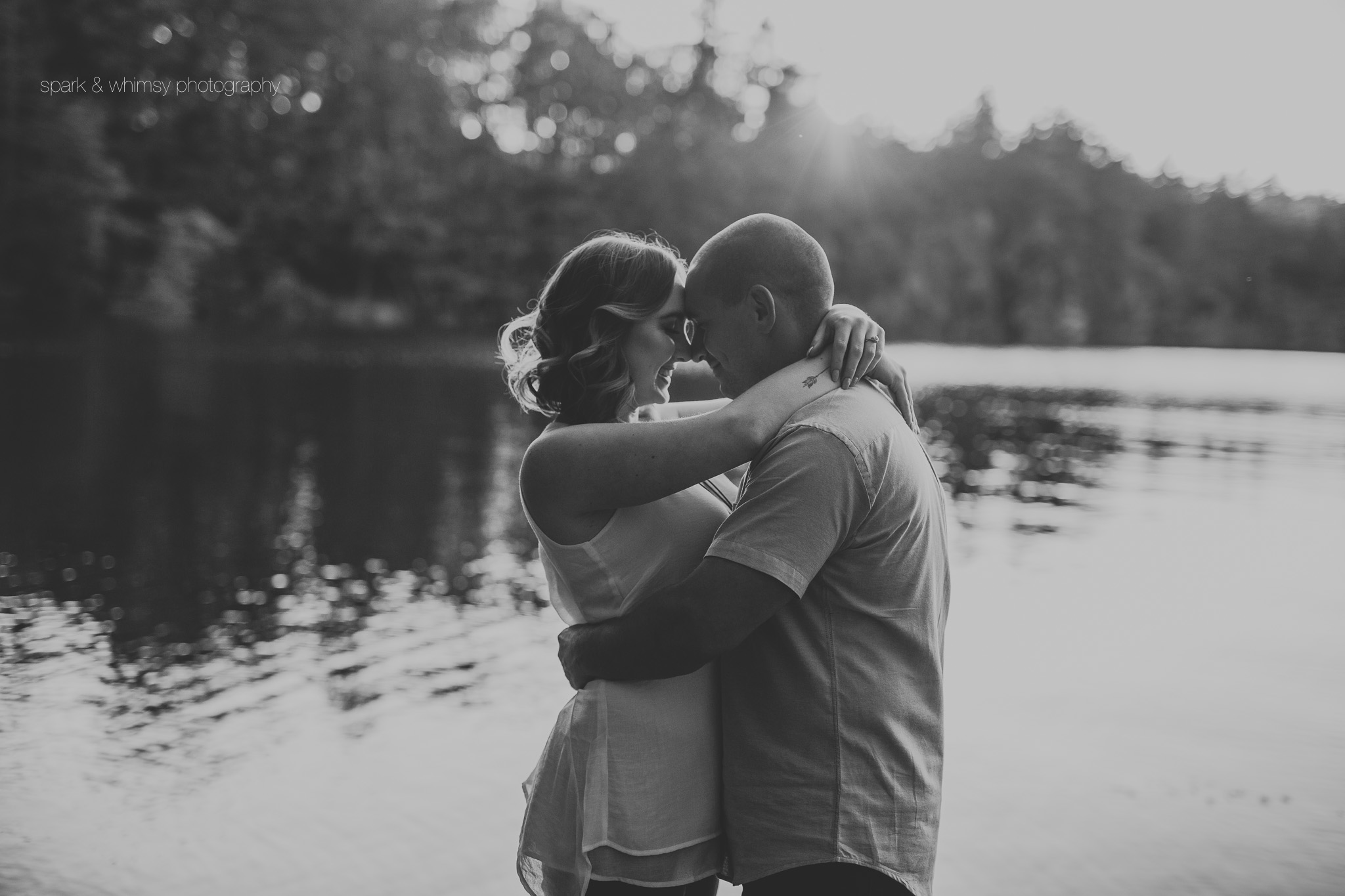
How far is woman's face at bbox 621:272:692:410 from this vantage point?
2.32 m

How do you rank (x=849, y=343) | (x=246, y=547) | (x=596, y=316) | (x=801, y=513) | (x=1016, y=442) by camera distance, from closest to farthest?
(x=801, y=513)
(x=849, y=343)
(x=596, y=316)
(x=246, y=547)
(x=1016, y=442)

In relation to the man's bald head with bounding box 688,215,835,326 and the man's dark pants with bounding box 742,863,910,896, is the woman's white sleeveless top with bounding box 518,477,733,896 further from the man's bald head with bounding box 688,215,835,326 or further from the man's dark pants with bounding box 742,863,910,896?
the man's bald head with bounding box 688,215,835,326

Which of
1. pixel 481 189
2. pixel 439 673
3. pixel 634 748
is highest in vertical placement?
pixel 481 189

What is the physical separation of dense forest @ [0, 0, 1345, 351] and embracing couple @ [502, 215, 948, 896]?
38357 millimetres

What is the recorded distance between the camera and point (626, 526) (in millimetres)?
2188

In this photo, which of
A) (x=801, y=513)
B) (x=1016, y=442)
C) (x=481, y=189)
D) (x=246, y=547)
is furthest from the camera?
(x=481, y=189)

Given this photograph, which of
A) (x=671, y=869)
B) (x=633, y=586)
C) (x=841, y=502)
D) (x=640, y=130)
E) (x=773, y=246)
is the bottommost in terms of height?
(x=671, y=869)

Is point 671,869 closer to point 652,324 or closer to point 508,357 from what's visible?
point 652,324

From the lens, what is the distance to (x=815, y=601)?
204 cm

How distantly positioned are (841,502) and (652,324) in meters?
0.60

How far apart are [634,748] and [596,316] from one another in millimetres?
852

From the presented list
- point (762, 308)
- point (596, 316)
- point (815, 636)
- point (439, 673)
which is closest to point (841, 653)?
point (815, 636)

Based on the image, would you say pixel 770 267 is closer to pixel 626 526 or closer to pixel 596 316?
pixel 596 316

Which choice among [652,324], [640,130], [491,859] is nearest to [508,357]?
[652,324]
